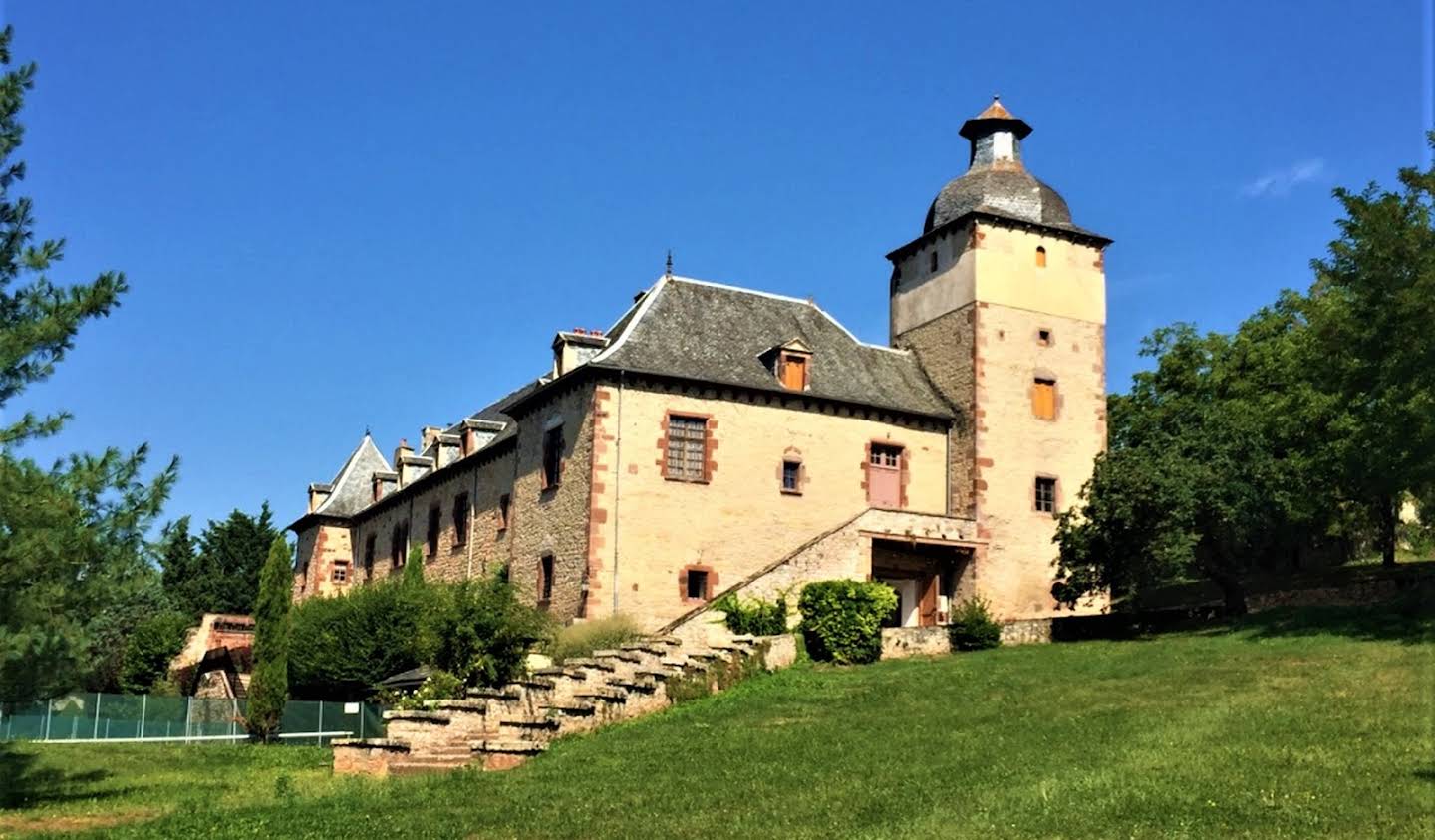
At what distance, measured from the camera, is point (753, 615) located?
2875 centimetres

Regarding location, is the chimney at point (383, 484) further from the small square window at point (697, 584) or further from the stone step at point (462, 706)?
the stone step at point (462, 706)

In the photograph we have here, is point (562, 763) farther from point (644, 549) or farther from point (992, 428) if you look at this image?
point (992, 428)

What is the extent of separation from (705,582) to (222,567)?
41100 millimetres

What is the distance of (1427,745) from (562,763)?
33.6 ft

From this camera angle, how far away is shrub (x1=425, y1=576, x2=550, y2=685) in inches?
989

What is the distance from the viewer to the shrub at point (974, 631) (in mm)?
29953

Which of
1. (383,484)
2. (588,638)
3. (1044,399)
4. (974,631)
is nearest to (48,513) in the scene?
(588,638)

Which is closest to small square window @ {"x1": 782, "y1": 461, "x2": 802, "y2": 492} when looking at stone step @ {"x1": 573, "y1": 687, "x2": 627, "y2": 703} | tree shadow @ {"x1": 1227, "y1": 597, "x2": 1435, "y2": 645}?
tree shadow @ {"x1": 1227, "y1": 597, "x2": 1435, "y2": 645}

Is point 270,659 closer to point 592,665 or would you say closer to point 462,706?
point 592,665

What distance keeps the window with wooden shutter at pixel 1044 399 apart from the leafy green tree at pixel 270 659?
18769mm

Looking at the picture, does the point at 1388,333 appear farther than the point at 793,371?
No

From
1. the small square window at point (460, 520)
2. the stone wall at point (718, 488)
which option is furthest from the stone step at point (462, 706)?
the small square window at point (460, 520)

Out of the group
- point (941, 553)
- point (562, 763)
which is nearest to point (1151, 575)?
point (941, 553)

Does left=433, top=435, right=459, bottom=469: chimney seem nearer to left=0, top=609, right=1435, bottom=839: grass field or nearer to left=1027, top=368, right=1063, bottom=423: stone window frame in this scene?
left=1027, top=368, right=1063, bottom=423: stone window frame
